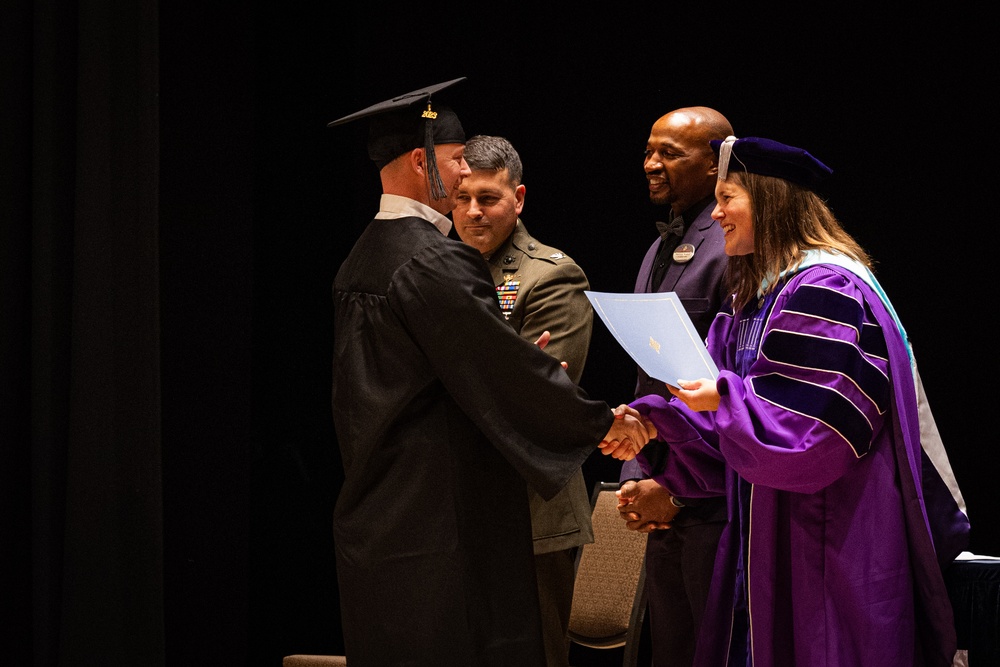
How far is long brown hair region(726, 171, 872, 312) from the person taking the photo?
2355 mm

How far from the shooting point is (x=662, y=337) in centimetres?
237

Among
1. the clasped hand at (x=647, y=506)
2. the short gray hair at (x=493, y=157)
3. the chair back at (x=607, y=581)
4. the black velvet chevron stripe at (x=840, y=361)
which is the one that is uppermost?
the short gray hair at (x=493, y=157)

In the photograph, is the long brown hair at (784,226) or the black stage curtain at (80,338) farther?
the black stage curtain at (80,338)

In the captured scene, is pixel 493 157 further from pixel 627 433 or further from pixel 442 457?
pixel 442 457

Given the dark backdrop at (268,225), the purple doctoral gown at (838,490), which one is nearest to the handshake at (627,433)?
the purple doctoral gown at (838,490)

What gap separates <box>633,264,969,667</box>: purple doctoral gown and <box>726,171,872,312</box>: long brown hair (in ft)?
0.25

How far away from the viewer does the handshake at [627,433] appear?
2518mm

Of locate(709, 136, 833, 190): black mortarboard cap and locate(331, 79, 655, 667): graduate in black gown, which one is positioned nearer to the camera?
locate(331, 79, 655, 667): graduate in black gown

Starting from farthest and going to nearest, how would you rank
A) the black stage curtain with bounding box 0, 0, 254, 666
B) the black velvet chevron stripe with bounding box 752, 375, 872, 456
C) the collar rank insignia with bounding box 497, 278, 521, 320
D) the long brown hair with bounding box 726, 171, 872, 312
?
the collar rank insignia with bounding box 497, 278, 521, 320 → the black stage curtain with bounding box 0, 0, 254, 666 → the long brown hair with bounding box 726, 171, 872, 312 → the black velvet chevron stripe with bounding box 752, 375, 872, 456

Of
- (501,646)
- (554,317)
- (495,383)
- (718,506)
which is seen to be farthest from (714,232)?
(501,646)

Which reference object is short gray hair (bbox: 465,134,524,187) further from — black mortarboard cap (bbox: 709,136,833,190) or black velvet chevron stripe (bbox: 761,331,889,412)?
black velvet chevron stripe (bbox: 761,331,889,412)

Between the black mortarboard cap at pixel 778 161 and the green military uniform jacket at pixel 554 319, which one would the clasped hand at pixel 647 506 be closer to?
the green military uniform jacket at pixel 554 319

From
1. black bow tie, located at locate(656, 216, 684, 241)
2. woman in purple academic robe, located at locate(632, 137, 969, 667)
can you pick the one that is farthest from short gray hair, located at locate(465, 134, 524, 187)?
woman in purple academic robe, located at locate(632, 137, 969, 667)

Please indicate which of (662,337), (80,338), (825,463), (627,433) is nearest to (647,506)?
(627,433)
